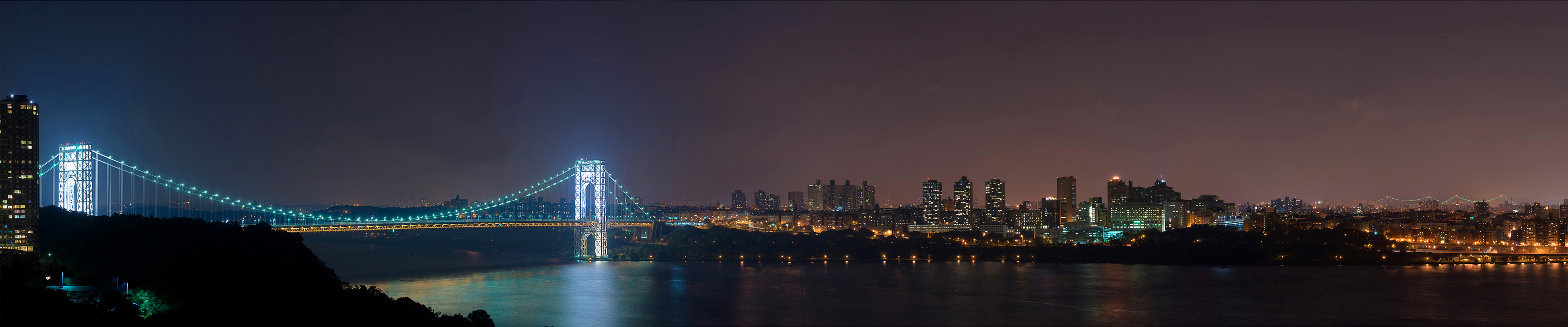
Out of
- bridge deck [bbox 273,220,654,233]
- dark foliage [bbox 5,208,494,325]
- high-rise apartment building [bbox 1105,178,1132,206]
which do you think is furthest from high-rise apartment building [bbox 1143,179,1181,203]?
dark foliage [bbox 5,208,494,325]

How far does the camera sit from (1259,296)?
21781mm

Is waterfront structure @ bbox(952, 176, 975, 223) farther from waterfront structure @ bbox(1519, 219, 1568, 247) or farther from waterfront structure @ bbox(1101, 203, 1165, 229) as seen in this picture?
waterfront structure @ bbox(1519, 219, 1568, 247)

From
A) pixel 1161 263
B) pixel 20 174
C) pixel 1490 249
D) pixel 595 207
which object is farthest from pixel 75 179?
pixel 1490 249

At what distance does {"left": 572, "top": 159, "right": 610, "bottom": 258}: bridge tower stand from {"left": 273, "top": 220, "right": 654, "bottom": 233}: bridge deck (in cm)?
39

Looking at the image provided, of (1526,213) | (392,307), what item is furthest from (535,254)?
(1526,213)

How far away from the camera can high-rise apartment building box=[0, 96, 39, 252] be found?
1216 cm

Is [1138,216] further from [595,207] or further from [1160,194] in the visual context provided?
[595,207]

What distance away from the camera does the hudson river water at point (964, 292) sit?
1752 centimetres

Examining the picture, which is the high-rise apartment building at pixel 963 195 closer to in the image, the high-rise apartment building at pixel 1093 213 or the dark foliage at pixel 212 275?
the high-rise apartment building at pixel 1093 213

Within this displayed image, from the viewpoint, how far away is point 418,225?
2550cm

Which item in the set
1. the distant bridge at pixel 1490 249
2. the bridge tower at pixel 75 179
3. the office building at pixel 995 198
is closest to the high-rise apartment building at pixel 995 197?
the office building at pixel 995 198

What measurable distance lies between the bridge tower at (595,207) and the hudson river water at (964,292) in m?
1.32

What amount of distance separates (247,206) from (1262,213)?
44.5 m

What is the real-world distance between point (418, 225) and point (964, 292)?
15.0 meters
